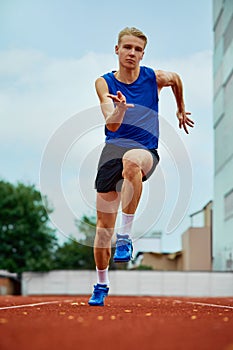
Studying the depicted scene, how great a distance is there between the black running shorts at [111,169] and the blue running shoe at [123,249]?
0.44m

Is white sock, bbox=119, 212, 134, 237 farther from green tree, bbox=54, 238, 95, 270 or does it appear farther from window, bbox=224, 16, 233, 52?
green tree, bbox=54, 238, 95, 270

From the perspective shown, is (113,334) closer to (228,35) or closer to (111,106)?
(111,106)

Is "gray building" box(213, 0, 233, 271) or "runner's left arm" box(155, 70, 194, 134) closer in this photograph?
"runner's left arm" box(155, 70, 194, 134)

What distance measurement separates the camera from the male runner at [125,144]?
4984 millimetres

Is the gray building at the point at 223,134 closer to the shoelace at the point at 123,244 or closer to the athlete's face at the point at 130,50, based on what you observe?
the athlete's face at the point at 130,50

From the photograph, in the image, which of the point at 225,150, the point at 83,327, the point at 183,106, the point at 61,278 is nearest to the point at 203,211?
the point at 225,150

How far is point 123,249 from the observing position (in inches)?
191

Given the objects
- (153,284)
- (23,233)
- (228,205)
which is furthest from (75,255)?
(153,284)

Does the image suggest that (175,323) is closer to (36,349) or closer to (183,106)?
(36,349)

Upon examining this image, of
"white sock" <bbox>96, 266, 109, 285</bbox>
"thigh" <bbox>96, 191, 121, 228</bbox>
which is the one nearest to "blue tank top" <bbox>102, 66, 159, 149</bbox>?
"thigh" <bbox>96, 191, 121, 228</bbox>

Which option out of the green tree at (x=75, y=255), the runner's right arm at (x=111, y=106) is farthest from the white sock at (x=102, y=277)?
the green tree at (x=75, y=255)

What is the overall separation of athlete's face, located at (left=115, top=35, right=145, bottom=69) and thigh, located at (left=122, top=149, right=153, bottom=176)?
748 millimetres

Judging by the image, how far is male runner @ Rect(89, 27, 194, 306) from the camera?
196 inches

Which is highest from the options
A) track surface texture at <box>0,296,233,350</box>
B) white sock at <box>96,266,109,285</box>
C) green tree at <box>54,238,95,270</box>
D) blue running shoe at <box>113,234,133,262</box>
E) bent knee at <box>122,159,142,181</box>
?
green tree at <box>54,238,95,270</box>
